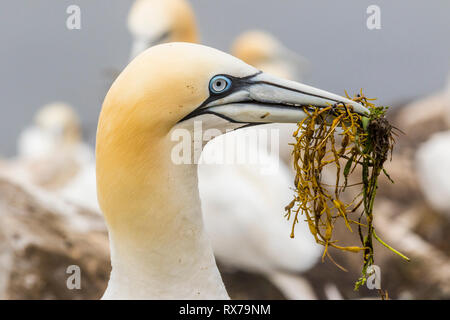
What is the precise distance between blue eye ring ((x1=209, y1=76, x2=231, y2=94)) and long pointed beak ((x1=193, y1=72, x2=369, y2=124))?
0.03m

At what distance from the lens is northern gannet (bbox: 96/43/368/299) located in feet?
7.55

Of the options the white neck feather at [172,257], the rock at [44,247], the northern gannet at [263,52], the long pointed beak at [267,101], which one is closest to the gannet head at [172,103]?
the long pointed beak at [267,101]

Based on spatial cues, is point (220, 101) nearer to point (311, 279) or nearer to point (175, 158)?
point (175, 158)

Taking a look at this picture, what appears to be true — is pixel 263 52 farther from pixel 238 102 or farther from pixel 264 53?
pixel 238 102

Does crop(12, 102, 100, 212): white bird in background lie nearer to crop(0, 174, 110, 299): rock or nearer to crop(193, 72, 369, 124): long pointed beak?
crop(0, 174, 110, 299): rock

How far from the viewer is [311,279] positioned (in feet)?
15.4

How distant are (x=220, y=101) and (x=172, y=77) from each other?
20 centimetres

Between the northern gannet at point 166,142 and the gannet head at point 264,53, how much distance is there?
226 inches

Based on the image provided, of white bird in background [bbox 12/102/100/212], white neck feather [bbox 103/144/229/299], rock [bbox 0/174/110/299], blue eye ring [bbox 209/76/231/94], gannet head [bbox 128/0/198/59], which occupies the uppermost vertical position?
white bird in background [bbox 12/102/100/212]

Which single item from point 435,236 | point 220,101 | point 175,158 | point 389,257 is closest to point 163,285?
point 175,158

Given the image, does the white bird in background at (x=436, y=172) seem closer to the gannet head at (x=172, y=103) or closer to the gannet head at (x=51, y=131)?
the gannet head at (x=172, y=103)

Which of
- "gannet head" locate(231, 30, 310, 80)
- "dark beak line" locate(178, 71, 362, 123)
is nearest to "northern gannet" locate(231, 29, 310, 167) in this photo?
"gannet head" locate(231, 30, 310, 80)

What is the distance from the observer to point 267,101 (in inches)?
95.3

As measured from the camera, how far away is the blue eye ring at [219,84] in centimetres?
235
